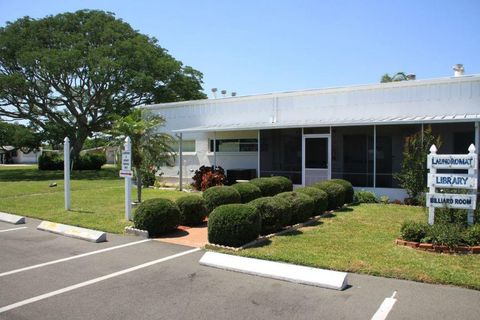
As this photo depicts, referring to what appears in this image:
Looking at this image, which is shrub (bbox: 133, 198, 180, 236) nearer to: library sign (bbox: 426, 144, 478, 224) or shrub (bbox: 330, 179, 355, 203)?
library sign (bbox: 426, 144, 478, 224)

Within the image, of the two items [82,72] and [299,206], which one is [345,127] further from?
[82,72]

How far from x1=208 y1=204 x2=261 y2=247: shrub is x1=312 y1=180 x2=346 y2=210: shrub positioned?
15.0 ft

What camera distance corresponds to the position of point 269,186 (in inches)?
544

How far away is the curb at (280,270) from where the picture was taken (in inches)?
237

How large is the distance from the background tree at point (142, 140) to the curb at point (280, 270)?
7.73m

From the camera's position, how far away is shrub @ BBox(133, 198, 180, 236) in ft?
31.5

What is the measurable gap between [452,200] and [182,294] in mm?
5626

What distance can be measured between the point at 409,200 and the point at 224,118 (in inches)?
372

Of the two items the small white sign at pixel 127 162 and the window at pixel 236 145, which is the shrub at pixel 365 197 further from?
the small white sign at pixel 127 162

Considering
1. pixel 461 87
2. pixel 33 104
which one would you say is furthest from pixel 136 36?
pixel 461 87

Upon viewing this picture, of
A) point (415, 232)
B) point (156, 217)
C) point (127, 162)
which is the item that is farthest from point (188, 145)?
point (415, 232)

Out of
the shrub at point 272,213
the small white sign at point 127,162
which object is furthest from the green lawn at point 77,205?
the shrub at point 272,213

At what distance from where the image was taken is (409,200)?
1387 centimetres

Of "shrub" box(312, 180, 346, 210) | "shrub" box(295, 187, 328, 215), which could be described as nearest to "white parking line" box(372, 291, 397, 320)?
"shrub" box(295, 187, 328, 215)
